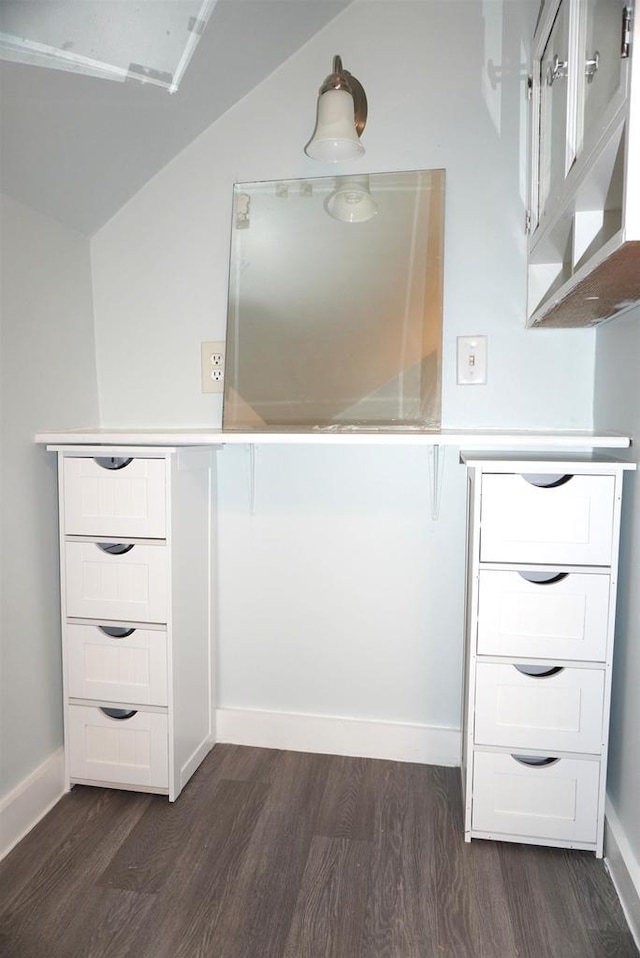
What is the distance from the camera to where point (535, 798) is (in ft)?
4.94

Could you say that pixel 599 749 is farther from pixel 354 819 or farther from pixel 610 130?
pixel 610 130

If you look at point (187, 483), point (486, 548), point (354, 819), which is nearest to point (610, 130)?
point (486, 548)

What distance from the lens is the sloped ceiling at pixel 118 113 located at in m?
1.42

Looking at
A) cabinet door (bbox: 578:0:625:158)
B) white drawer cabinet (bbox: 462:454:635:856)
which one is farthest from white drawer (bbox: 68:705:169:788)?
cabinet door (bbox: 578:0:625:158)

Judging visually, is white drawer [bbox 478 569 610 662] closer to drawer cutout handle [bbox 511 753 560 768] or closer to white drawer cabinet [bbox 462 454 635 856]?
white drawer cabinet [bbox 462 454 635 856]

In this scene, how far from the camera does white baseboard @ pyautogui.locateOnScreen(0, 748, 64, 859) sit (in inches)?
60.4

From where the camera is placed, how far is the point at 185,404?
199cm

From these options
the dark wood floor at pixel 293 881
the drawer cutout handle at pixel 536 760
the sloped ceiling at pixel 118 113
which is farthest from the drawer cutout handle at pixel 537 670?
the sloped ceiling at pixel 118 113

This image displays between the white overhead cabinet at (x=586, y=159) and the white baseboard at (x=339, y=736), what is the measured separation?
128cm

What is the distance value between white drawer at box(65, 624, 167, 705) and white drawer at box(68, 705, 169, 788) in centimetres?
6

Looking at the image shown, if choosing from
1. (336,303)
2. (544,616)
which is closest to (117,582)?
(336,303)

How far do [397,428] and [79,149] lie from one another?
1124 mm

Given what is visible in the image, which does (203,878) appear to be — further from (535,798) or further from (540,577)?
(540,577)

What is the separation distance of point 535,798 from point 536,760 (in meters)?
0.12
